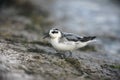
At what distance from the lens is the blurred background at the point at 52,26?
1077 centimetres

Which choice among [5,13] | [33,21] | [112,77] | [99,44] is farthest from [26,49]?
[5,13]

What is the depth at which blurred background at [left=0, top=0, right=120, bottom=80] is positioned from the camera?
10766mm

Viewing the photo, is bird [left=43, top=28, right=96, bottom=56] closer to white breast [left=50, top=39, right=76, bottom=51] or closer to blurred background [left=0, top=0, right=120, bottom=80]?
white breast [left=50, top=39, right=76, bottom=51]

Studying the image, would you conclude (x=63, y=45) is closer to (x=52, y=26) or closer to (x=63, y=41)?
(x=63, y=41)

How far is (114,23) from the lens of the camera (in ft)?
75.2

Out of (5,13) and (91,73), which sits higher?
(5,13)

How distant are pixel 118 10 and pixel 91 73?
16329mm

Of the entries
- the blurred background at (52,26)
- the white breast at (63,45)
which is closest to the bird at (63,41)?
the white breast at (63,45)

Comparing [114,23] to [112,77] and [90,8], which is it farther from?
[112,77]

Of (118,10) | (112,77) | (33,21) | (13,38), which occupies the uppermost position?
(118,10)

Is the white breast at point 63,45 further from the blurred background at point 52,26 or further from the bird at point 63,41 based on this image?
the blurred background at point 52,26

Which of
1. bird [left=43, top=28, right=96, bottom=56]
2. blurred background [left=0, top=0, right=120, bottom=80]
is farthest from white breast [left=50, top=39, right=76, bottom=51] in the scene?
blurred background [left=0, top=0, right=120, bottom=80]

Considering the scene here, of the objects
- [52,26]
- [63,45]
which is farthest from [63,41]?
[52,26]

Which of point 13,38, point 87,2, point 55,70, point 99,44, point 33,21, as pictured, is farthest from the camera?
point 87,2
